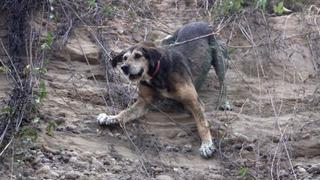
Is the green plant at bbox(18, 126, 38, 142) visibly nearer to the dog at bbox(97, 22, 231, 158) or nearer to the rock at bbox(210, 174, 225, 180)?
the dog at bbox(97, 22, 231, 158)

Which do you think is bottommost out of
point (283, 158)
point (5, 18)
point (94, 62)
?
point (283, 158)

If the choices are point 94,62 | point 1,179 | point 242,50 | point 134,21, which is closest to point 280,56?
point 242,50

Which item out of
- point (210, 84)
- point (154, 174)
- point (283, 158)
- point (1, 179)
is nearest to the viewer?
point (1, 179)

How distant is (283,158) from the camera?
6.52 metres

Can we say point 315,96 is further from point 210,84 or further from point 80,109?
point 80,109

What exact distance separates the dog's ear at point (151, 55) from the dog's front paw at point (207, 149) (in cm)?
95

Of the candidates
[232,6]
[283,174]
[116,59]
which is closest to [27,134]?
[116,59]

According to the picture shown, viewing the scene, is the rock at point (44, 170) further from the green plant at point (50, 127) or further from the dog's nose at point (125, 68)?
the dog's nose at point (125, 68)

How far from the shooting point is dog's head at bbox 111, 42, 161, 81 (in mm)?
6762

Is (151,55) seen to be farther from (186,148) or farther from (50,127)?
(50,127)

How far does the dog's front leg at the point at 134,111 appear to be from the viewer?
661 centimetres

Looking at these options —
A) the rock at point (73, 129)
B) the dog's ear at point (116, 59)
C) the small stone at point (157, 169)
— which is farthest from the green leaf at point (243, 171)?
the dog's ear at point (116, 59)

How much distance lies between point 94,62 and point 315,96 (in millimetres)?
2464

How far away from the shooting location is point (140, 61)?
6832 mm
